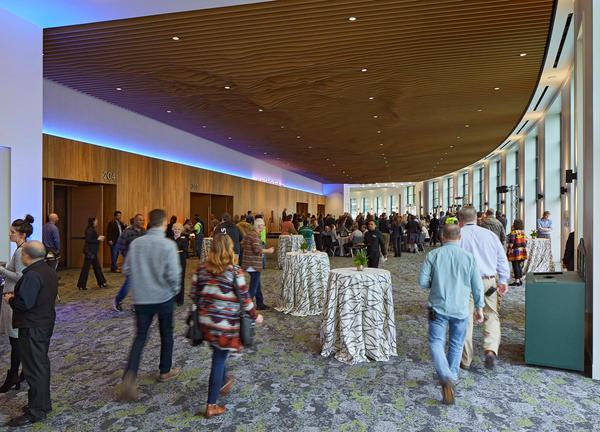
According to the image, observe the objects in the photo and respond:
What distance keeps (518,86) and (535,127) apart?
716 cm

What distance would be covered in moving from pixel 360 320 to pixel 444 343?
1.05m

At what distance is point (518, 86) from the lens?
9641mm

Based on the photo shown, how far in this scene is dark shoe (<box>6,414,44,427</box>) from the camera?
2.86 m

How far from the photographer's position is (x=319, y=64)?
791 centimetres

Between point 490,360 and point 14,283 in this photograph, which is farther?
point 490,360

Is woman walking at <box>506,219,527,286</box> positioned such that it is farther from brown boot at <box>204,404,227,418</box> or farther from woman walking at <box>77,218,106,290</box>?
woman walking at <box>77,218,106,290</box>

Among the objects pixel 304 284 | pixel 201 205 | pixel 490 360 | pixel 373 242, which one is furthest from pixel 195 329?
pixel 201 205

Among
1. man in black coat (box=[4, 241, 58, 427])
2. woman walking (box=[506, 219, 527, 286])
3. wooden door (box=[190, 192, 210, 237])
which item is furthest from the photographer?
wooden door (box=[190, 192, 210, 237])

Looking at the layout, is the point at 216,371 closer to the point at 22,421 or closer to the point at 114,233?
the point at 22,421

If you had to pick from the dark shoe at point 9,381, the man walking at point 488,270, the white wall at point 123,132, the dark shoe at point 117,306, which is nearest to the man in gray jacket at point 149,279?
the dark shoe at point 9,381

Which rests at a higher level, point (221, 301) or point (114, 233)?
point (114, 233)

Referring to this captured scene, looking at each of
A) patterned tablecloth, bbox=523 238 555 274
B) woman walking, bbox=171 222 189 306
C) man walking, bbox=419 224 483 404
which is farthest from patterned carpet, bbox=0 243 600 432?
patterned tablecloth, bbox=523 238 555 274

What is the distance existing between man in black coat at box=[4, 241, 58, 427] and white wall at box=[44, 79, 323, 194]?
8107 mm

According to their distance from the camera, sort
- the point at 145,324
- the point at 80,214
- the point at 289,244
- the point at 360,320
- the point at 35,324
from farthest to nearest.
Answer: the point at 289,244
the point at 80,214
the point at 360,320
the point at 145,324
the point at 35,324
